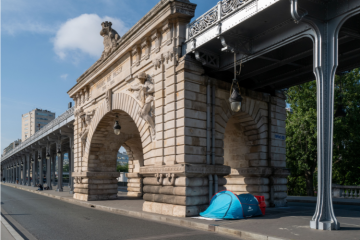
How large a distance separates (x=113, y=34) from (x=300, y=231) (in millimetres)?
15876

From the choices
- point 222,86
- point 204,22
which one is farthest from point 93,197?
point 204,22

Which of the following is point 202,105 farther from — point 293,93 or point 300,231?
point 293,93

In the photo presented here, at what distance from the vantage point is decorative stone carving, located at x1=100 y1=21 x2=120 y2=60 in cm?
2027

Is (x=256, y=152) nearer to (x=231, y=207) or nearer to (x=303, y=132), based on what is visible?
(x=231, y=207)

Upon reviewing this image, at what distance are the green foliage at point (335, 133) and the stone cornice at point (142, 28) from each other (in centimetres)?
1705

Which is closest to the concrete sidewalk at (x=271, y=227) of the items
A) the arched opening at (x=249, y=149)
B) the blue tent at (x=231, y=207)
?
the blue tent at (x=231, y=207)

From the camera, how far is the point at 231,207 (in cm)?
1164

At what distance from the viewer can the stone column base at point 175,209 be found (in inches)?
491

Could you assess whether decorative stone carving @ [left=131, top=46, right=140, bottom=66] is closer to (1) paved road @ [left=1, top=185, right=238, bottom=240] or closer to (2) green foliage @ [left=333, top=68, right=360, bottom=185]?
(1) paved road @ [left=1, top=185, right=238, bottom=240]

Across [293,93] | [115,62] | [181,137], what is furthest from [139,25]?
[293,93]

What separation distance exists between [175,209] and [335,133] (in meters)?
18.9

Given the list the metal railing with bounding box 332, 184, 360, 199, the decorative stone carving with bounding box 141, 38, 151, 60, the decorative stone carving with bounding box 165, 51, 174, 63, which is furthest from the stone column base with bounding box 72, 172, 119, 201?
the metal railing with bounding box 332, 184, 360, 199

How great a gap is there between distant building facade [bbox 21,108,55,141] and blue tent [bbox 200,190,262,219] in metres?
172

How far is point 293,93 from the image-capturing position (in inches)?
1267
